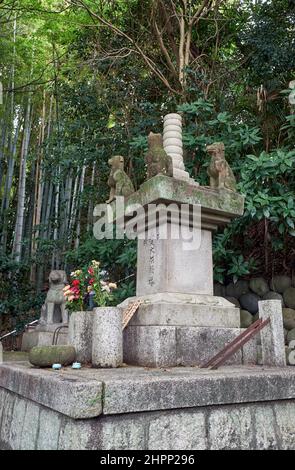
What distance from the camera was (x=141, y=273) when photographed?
4.11 metres

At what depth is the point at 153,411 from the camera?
2270 millimetres

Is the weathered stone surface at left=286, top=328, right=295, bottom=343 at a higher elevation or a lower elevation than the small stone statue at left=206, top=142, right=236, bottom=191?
lower

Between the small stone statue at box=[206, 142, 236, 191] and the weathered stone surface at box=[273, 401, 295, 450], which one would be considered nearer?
the weathered stone surface at box=[273, 401, 295, 450]

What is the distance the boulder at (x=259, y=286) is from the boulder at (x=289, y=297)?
0.32 meters

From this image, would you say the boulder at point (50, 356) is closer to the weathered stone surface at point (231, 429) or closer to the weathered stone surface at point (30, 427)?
the weathered stone surface at point (30, 427)

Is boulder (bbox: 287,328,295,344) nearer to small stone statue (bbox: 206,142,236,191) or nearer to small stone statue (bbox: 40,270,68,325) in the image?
small stone statue (bbox: 206,142,236,191)

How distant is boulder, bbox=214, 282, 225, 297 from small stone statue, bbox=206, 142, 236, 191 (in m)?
2.87

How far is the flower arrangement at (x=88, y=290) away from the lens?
3.63 meters

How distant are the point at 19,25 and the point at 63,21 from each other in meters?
2.17

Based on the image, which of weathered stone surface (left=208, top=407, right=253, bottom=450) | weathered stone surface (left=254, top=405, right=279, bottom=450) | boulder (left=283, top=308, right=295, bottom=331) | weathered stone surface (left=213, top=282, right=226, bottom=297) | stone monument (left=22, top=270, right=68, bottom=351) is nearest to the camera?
weathered stone surface (left=208, top=407, right=253, bottom=450)

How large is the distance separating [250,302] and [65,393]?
188 inches

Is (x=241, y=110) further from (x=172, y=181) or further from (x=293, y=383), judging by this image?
(x=293, y=383)

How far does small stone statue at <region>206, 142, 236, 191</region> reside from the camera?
163 inches
